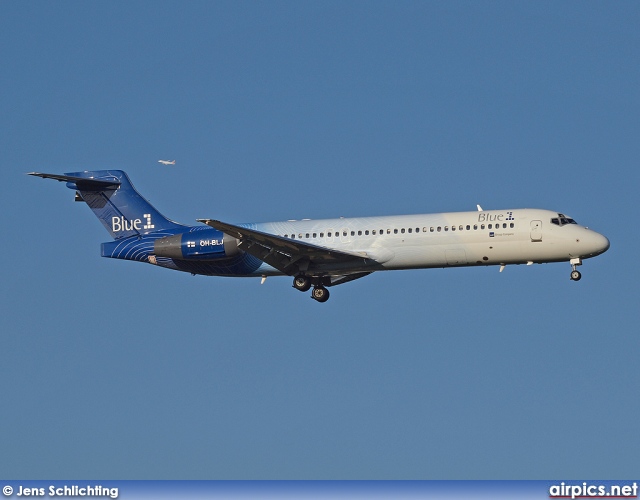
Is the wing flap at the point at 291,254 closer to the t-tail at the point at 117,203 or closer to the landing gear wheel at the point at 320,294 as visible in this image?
the landing gear wheel at the point at 320,294

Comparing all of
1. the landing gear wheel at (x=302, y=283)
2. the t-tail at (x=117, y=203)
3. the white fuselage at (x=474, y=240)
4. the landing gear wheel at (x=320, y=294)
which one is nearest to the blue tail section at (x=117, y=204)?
the t-tail at (x=117, y=203)

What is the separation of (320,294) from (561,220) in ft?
36.9

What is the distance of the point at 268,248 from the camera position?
58.2 meters

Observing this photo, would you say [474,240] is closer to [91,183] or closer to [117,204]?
[117,204]

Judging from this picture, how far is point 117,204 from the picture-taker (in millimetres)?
63188

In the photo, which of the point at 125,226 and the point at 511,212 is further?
the point at 125,226

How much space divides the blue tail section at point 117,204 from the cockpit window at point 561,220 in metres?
16.9

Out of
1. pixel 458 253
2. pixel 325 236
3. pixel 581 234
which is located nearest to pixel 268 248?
pixel 325 236

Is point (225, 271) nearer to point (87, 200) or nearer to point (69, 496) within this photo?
point (87, 200)

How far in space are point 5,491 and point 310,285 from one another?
21203 millimetres

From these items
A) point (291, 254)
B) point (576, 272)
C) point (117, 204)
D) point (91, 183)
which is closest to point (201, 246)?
point (291, 254)

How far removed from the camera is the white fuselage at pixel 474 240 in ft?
184

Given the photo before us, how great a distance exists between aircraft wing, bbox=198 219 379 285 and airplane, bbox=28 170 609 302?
4 cm

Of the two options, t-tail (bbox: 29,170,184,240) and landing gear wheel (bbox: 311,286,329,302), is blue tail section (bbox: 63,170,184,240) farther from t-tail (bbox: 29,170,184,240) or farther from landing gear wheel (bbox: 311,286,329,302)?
landing gear wheel (bbox: 311,286,329,302)
